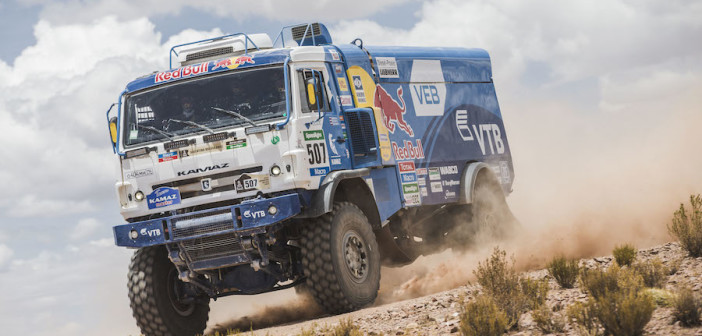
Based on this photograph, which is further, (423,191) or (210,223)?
(423,191)

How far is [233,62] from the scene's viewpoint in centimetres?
1235

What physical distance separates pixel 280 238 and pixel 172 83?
2560mm

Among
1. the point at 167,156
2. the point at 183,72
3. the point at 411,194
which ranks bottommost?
the point at 411,194

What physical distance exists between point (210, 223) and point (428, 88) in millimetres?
4966

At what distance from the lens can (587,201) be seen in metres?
19.4

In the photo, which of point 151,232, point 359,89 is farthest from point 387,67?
point 151,232

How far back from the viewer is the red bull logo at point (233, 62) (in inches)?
484

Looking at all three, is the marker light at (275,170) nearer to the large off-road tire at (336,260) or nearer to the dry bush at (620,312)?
the large off-road tire at (336,260)

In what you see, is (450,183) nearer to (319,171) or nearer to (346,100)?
(346,100)

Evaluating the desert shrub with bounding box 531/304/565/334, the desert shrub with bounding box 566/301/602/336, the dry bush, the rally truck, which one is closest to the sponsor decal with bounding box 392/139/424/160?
the rally truck

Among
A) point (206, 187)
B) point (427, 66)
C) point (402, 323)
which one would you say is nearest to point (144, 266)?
point (206, 187)

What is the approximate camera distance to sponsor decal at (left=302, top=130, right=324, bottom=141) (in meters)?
11.8

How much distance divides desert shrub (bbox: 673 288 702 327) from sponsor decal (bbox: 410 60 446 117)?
6933 millimetres

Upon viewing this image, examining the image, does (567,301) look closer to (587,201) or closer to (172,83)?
(172,83)
